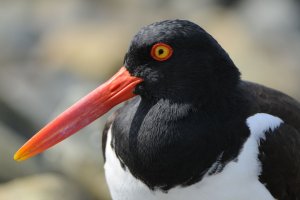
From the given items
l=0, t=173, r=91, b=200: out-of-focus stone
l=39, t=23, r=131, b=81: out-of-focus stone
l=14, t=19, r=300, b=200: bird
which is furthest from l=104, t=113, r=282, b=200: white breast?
l=39, t=23, r=131, b=81: out-of-focus stone

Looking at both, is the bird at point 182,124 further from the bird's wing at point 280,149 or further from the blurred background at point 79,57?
the blurred background at point 79,57

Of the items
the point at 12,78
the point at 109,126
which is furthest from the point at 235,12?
the point at 109,126

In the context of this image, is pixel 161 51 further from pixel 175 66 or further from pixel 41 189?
pixel 41 189

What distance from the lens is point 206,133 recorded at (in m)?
5.29

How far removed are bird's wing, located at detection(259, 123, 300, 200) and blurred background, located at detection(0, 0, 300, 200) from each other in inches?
119

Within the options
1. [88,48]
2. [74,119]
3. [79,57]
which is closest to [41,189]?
[74,119]

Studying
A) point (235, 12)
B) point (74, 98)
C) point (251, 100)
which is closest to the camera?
point (251, 100)

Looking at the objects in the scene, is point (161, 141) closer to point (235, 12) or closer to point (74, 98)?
point (74, 98)

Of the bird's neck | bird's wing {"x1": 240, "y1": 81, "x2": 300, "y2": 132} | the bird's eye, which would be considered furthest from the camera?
bird's wing {"x1": 240, "y1": 81, "x2": 300, "y2": 132}

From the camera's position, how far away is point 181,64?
17.1 ft

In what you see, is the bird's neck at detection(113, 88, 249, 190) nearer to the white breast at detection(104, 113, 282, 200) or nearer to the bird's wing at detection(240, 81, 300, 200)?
the white breast at detection(104, 113, 282, 200)

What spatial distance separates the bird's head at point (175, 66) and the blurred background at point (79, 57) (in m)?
2.94

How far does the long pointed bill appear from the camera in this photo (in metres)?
5.46

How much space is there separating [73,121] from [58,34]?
9283mm
